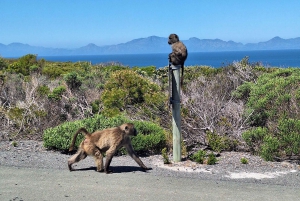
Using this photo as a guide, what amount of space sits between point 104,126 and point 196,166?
309cm

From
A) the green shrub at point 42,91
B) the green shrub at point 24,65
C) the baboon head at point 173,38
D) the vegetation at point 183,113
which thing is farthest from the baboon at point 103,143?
the green shrub at point 24,65

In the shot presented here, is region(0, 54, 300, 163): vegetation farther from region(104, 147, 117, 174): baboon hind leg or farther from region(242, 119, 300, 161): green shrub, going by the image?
region(104, 147, 117, 174): baboon hind leg

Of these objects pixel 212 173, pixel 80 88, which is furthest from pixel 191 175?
pixel 80 88

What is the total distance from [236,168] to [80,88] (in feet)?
30.7

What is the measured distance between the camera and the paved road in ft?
20.7

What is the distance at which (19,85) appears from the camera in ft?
55.0

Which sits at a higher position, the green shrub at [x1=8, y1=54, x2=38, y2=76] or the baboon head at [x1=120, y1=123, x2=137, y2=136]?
the green shrub at [x1=8, y1=54, x2=38, y2=76]

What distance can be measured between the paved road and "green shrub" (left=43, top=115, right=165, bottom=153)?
2.12 m

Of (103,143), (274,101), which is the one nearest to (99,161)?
(103,143)

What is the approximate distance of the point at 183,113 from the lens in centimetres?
1142

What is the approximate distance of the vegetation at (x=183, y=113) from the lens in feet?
32.2

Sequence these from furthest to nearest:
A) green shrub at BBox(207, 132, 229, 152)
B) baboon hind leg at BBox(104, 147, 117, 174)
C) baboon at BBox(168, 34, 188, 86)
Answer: green shrub at BBox(207, 132, 229, 152), baboon at BBox(168, 34, 188, 86), baboon hind leg at BBox(104, 147, 117, 174)

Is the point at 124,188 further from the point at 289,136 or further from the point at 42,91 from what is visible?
the point at 42,91

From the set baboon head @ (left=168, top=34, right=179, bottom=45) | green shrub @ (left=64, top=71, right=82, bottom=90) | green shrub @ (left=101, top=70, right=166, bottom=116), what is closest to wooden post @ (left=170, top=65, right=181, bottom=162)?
A: baboon head @ (left=168, top=34, right=179, bottom=45)
